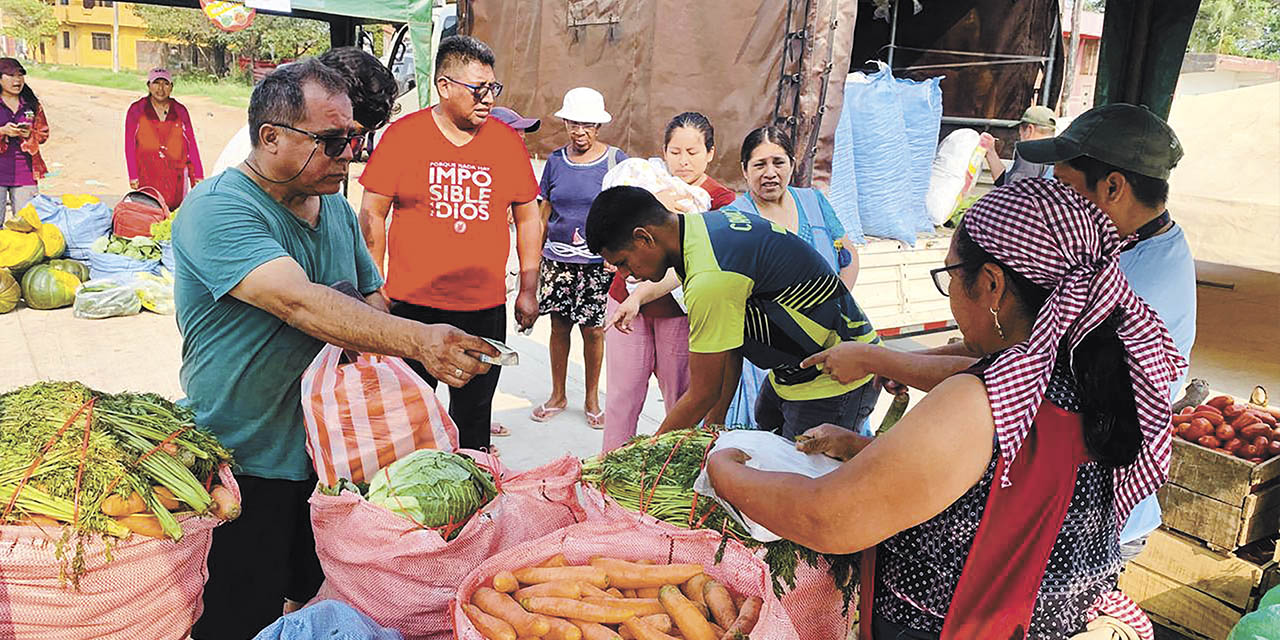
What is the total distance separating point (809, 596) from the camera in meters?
2.20

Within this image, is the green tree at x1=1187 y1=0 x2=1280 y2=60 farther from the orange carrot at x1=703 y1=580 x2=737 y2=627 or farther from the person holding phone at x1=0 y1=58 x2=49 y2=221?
the orange carrot at x1=703 y1=580 x2=737 y2=627

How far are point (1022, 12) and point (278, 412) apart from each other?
9.48 m

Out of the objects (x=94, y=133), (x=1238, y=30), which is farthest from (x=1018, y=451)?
(x=1238, y=30)

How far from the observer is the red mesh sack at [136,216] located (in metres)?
8.23

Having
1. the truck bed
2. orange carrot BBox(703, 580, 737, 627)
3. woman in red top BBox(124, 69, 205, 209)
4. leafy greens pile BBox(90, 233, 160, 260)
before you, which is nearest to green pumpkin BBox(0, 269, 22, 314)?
leafy greens pile BBox(90, 233, 160, 260)

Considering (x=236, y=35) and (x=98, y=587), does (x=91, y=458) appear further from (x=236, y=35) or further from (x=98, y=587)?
(x=236, y=35)

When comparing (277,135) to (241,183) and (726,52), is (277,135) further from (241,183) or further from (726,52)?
(726,52)

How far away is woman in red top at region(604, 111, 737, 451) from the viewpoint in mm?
4312

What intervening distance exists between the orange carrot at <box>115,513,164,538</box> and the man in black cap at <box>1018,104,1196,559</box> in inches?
108

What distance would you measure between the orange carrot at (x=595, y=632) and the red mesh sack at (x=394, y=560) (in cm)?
35

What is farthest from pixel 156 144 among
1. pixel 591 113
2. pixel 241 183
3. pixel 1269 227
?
pixel 1269 227

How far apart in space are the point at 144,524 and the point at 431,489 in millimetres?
619

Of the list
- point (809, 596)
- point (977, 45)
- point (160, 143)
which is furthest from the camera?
point (977, 45)

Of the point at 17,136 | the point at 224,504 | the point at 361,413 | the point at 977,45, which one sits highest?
the point at 977,45
